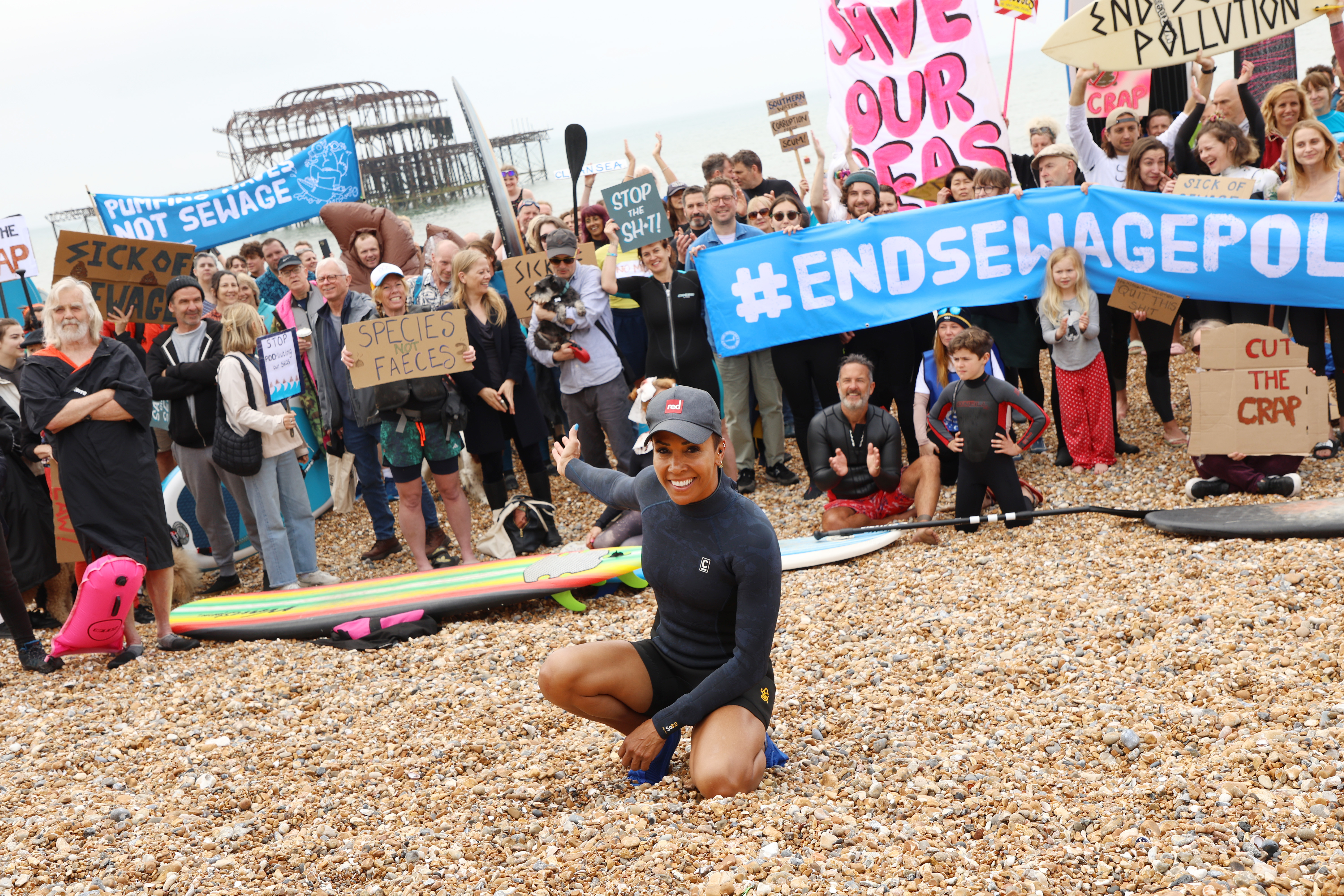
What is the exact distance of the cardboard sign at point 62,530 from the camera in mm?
6125

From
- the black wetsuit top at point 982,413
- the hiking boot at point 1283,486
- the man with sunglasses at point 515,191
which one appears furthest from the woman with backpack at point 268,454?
the hiking boot at point 1283,486

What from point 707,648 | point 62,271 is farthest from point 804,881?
point 62,271

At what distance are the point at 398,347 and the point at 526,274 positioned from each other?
1.62 metres

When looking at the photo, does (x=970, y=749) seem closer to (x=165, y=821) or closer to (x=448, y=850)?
(x=448, y=850)

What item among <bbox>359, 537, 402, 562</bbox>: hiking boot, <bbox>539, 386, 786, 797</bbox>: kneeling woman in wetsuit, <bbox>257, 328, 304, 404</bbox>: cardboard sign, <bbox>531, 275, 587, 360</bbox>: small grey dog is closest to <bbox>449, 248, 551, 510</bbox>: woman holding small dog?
<bbox>531, 275, 587, 360</bbox>: small grey dog

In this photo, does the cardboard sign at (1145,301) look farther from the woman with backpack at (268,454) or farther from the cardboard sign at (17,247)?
the cardboard sign at (17,247)

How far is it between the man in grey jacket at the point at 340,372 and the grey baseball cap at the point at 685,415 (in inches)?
151

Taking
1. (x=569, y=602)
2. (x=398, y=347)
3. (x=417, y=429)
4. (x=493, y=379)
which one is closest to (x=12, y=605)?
(x=417, y=429)

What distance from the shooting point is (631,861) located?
9.53ft

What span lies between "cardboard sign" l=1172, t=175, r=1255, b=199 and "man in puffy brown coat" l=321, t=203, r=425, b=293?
579cm

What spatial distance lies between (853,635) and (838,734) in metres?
1.10

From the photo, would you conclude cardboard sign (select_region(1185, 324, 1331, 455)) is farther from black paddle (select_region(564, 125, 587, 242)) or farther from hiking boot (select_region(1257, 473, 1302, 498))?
black paddle (select_region(564, 125, 587, 242))

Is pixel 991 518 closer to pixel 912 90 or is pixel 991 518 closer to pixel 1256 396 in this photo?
pixel 1256 396

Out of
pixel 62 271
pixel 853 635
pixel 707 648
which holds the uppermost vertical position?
pixel 62 271
